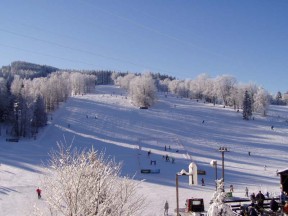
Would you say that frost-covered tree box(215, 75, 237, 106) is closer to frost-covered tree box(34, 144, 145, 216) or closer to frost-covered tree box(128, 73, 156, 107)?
frost-covered tree box(128, 73, 156, 107)

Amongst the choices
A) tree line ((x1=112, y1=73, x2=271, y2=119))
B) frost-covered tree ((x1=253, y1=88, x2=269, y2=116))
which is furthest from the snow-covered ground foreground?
frost-covered tree ((x1=253, y1=88, x2=269, y2=116))

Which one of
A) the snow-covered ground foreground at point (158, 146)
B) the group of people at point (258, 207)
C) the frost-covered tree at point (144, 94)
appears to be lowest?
the snow-covered ground foreground at point (158, 146)

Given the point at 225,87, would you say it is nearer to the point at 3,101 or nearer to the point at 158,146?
the point at 158,146

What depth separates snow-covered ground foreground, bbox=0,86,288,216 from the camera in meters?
37.1

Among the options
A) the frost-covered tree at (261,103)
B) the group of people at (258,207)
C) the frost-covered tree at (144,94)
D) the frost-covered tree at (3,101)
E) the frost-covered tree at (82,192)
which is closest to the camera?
the frost-covered tree at (82,192)

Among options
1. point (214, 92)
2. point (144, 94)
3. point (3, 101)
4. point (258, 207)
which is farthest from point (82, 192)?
point (214, 92)

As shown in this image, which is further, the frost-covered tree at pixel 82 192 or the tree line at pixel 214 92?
the tree line at pixel 214 92

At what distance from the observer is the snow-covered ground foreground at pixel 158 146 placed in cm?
3710

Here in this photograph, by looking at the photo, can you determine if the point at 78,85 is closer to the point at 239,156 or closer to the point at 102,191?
the point at 239,156

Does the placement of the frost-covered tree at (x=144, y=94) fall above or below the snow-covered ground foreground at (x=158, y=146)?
above

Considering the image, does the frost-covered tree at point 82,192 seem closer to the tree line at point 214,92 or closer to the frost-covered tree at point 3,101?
the frost-covered tree at point 3,101

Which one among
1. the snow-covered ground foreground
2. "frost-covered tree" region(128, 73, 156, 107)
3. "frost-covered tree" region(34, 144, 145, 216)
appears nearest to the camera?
"frost-covered tree" region(34, 144, 145, 216)

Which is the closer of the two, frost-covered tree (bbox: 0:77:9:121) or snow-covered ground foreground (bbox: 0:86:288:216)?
snow-covered ground foreground (bbox: 0:86:288:216)

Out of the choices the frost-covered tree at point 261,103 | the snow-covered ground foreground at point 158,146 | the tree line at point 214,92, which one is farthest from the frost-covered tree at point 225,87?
the snow-covered ground foreground at point 158,146
